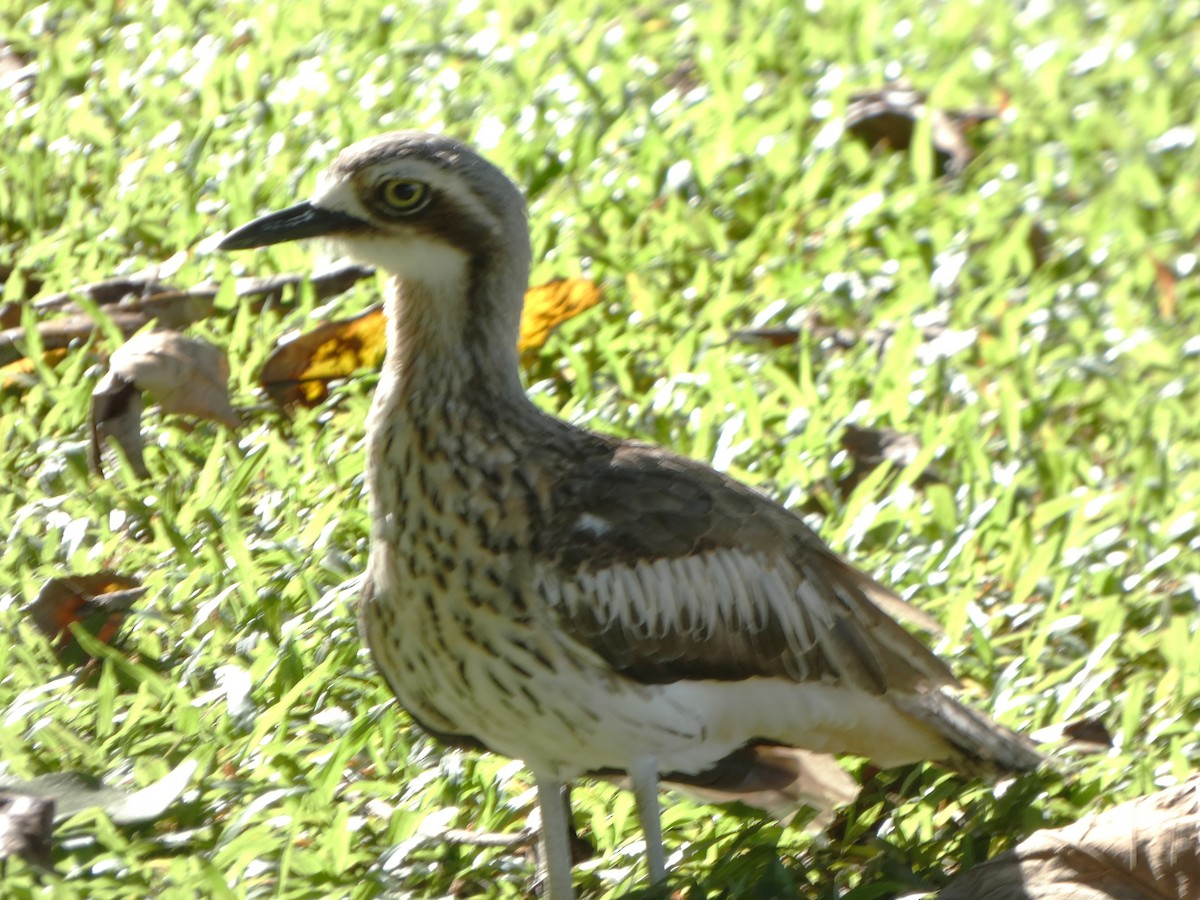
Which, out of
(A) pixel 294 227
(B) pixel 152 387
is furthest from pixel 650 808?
(B) pixel 152 387

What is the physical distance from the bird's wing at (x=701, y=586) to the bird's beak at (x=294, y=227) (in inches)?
24.8

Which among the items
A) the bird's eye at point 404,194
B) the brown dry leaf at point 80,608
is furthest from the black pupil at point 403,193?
the brown dry leaf at point 80,608

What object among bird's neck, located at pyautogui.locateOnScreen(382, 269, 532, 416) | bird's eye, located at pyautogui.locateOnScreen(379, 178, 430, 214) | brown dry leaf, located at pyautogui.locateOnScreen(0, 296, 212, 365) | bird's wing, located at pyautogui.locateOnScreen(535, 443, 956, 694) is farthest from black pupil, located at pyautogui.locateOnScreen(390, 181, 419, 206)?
brown dry leaf, located at pyautogui.locateOnScreen(0, 296, 212, 365)

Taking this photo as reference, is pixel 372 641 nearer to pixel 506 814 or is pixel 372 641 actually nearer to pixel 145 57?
pixel 506 814

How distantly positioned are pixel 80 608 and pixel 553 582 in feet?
4.17

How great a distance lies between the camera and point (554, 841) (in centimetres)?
363

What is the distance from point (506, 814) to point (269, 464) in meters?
1.25

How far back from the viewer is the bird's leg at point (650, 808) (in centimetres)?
350

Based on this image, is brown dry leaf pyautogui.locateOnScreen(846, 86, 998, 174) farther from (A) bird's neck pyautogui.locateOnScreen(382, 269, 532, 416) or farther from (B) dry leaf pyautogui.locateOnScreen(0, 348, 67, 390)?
(A) bird's neck pyautogui.locateOnScreen(382, 269, 532, 416)

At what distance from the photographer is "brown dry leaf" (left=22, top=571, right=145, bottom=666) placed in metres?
4.09

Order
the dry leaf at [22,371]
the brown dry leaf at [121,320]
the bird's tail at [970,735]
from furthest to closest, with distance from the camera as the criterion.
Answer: the brown dry leaf at [121,320] → the dry leaf at [22,371] → the bird's tail at [970,735]

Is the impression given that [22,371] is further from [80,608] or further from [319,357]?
[80,608]

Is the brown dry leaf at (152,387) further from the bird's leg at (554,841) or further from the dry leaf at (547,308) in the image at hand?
the bird's leg at (554,841)

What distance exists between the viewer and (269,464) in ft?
15.6
